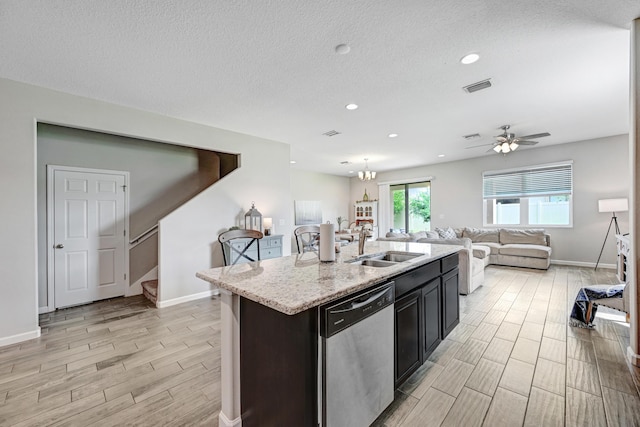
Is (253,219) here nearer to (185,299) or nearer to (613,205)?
(185,299)

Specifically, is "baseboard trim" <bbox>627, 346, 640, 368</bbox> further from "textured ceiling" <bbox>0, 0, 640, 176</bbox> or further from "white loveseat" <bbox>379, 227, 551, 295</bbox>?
"textured ceiling" <bbox>0, 0, 640, 176</bbox>

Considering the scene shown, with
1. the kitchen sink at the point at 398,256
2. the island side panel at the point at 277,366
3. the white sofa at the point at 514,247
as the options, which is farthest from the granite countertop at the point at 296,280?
the white sofa at the point at 514,247

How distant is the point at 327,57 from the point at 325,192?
23.8 ft

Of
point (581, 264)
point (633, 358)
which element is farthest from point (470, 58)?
point (581, 264)

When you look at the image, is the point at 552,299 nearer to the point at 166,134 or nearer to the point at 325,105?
the point at 325,105

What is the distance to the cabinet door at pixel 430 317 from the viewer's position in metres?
2.10

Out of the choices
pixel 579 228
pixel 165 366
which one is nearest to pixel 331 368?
pixel 165 366

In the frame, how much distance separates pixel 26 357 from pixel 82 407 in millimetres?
1289

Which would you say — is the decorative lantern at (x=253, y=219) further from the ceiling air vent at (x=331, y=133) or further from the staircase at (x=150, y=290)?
the ceiling air vent at (x=331, y=133)

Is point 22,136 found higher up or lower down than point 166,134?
lower down

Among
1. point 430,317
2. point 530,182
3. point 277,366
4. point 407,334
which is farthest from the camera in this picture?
point 530,182

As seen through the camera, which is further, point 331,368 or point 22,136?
point 22,136

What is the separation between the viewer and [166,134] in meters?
3.89

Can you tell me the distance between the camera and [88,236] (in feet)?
13.2
